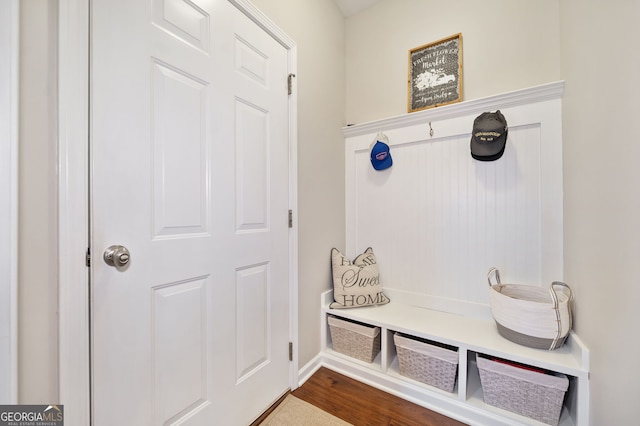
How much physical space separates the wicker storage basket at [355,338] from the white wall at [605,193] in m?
0.97

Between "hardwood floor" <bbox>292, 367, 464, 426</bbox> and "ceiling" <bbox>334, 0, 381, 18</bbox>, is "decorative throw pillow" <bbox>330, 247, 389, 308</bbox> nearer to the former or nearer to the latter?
"hardwood floor" <bbox>292, 367, 464, 426</bbox>

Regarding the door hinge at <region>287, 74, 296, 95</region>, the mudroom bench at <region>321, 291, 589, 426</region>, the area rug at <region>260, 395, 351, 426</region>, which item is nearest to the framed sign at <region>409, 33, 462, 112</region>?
the door hinge at <region>287, 74, 296, 95</region>

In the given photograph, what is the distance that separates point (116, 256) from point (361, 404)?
55.5 inches

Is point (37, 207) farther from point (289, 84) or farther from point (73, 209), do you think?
point (289, 84)

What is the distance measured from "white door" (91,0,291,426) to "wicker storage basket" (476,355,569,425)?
1106mm

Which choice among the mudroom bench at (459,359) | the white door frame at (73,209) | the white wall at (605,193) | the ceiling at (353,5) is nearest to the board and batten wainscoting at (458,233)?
the mudroom bench at (459,359)

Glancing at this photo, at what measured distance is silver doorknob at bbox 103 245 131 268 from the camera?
0.76 m

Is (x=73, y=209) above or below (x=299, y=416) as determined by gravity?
above

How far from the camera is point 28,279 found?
2.10 feet

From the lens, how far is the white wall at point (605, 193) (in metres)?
0.79

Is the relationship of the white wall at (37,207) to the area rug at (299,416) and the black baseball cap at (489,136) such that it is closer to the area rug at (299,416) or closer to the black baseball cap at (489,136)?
the area rug at (299,416)

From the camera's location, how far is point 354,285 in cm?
171

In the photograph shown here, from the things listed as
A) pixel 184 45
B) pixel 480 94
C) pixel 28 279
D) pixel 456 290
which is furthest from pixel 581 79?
pixel 28 279

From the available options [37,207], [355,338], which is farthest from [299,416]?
[37,207]
